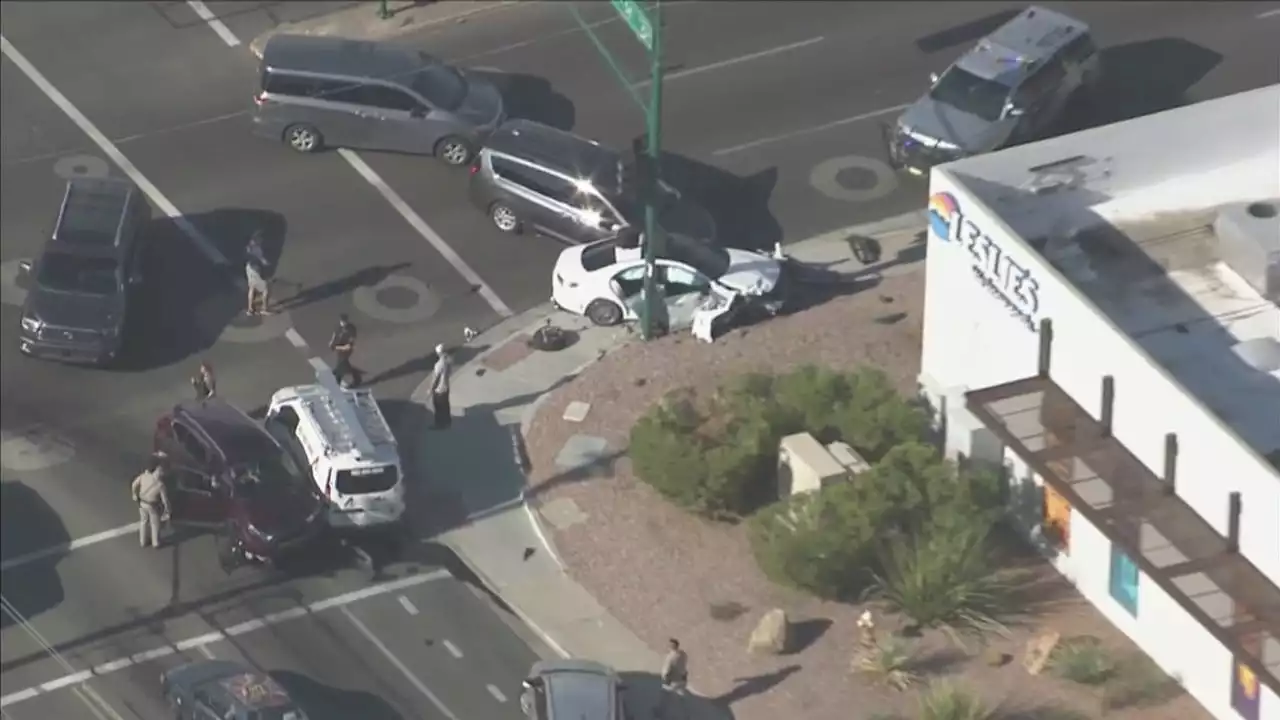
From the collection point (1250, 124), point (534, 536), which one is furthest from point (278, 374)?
point (1250, 124)

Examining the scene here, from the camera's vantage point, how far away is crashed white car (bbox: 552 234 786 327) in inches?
1753

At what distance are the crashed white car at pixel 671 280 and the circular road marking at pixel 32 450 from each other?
27.4 ft

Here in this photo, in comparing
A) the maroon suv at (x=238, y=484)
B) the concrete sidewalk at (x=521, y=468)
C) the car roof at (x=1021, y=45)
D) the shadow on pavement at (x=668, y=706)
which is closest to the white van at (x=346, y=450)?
the maroon suv at (x=238, y=484)

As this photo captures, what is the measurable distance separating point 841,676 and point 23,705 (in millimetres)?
11301

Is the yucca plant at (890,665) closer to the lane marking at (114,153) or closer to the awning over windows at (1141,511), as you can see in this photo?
the awning over windows at (1141,511)

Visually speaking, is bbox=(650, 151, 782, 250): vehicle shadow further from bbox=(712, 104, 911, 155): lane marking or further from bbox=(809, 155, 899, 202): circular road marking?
bbox=(809, 155, 899, 202): circular road marking

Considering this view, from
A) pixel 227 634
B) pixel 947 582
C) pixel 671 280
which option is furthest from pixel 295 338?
pixel 947 582

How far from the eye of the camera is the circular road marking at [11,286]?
45.9 meters

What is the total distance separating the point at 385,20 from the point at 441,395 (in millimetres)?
12556

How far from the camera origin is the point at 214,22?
53.1 meters

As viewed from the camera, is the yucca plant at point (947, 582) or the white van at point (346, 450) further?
the white van at point (346, 450)

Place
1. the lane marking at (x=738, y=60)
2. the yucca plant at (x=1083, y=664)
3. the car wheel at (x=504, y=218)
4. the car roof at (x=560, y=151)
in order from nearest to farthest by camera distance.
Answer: the yucca plant at (x=1083, y=664) → the car roof at (x=560, y=151) → the car wheel at (x=504, y=218) → the lane marking at (x=738, y=60)

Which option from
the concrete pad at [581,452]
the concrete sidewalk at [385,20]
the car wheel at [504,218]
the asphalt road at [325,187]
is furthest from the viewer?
the concrete sidewalk at [385,20]

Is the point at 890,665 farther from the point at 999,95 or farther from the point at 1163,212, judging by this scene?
the point at 999,95
